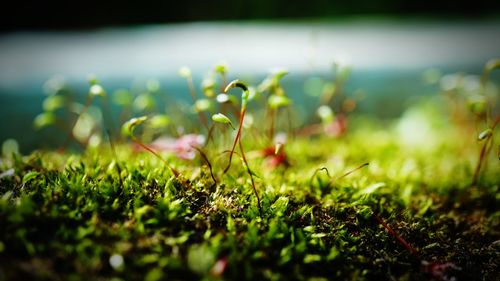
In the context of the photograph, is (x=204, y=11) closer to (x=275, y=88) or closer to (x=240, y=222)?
(x=275, y=88)

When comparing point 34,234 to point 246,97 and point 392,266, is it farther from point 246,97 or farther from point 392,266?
point 392,266

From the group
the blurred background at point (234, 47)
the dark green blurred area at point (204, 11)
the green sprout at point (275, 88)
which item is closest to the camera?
the green sprout at point (275, 88)

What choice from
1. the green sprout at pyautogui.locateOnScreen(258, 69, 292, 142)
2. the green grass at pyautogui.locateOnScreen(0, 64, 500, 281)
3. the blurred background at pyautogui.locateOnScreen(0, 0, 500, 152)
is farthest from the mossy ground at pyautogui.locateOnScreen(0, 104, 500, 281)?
the blurred background at pyautogui.locateOnScreen(0, 0, 500, 152)

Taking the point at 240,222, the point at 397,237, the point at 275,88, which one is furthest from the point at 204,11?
the point at 397,237

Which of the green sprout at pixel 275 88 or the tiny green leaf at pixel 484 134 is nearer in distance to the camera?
the tiny green leaf at pixel 484 134

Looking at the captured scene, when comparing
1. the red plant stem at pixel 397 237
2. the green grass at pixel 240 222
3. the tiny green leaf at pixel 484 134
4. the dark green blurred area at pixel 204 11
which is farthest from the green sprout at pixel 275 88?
the dark green blurred area at pixel 204 11

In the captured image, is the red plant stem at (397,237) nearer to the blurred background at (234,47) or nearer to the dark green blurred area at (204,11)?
the blurred background at (234,47)

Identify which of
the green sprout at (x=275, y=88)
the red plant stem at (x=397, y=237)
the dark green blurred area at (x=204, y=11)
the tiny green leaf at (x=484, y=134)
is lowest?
the red plant stem at (x=397, y=237)
